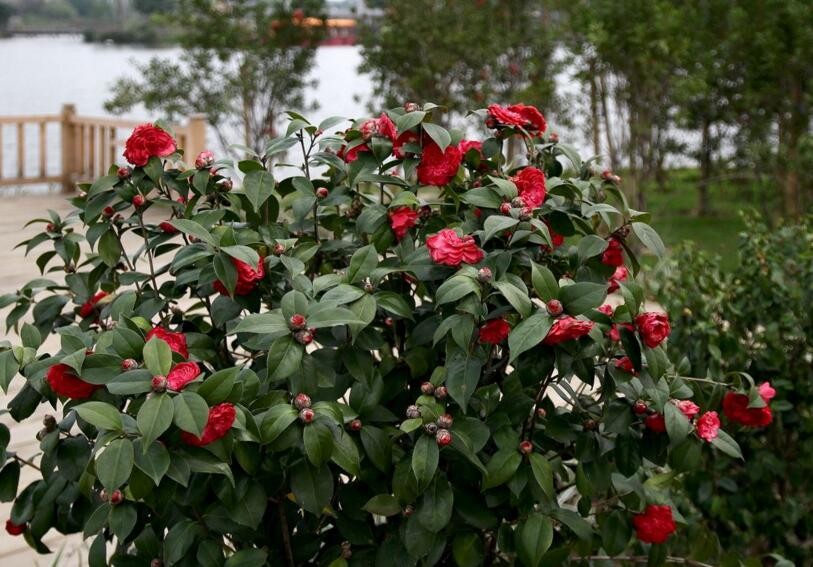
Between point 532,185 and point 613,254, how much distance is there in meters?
0.16

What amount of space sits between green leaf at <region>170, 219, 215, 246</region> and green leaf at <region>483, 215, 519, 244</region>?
0.36 m

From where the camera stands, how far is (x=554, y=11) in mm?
7391

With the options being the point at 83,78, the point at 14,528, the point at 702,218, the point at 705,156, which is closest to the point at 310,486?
the point at 14,528

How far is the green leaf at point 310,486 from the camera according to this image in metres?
1.17

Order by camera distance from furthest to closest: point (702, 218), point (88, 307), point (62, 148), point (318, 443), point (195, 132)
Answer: point (62, 148) → point (702, 218) → point (195, 132) → point (88, 307) → point (318, 443)

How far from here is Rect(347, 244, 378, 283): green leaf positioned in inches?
50.2

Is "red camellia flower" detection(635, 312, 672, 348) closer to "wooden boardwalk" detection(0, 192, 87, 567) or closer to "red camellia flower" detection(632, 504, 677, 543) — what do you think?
"red camellia flower" detection(632, 504, 677, 543)

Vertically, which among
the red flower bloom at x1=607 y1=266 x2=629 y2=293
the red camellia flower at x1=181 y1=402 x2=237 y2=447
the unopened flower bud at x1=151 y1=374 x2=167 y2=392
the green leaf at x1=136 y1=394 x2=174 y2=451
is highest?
the red flower bloom at x1=607 y1=266 x2=629 y2=293

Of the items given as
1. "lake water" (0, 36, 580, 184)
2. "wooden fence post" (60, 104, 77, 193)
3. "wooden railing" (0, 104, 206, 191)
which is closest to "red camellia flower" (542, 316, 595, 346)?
"lake water" (0, 36, 580, 184)

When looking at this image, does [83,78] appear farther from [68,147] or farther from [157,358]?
[157,358]

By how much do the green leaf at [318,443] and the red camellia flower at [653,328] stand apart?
414 millimetres

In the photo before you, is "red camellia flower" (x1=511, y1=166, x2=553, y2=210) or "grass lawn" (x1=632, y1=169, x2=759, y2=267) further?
"grass lawn" (x1=632, y1=169, x2=759, y2=267)

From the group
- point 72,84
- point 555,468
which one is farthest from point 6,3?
point 555,468

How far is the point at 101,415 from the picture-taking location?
1.03 m
